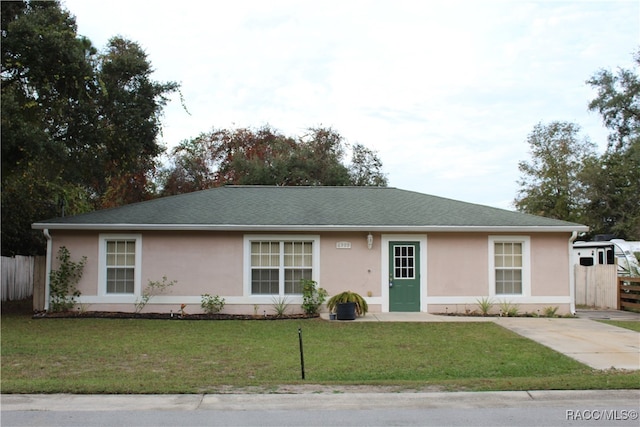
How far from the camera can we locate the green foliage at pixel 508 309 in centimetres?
1684

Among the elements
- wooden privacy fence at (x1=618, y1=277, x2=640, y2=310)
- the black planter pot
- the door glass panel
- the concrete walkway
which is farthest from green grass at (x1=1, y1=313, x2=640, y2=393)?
wooden privacy fence at (x1=618, y1=277, x2=640, y2=310)

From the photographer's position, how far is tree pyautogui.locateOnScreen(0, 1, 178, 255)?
14.5m

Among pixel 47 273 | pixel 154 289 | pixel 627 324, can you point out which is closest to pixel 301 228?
pixel 154 289

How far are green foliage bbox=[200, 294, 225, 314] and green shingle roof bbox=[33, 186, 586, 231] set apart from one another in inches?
79.1

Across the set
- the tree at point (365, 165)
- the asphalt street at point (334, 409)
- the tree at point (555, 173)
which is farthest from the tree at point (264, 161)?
the asphalt street at point (334, 409)

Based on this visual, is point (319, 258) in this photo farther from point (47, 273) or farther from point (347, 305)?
point (47, 273)

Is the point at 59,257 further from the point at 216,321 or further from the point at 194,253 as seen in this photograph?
the point at 216,321

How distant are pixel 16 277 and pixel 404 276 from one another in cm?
1576

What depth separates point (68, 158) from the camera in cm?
1675

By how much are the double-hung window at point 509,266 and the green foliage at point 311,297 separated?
4.91m

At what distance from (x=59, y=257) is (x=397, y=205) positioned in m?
10.1

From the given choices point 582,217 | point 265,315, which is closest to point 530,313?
point 265,315

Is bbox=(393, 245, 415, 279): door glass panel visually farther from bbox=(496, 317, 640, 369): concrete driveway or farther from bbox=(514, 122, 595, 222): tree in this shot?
bbox=(514, 122, 595, 222): tree

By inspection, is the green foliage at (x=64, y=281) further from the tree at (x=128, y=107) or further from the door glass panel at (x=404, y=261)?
the door glass panel at (x=404, y=261)
